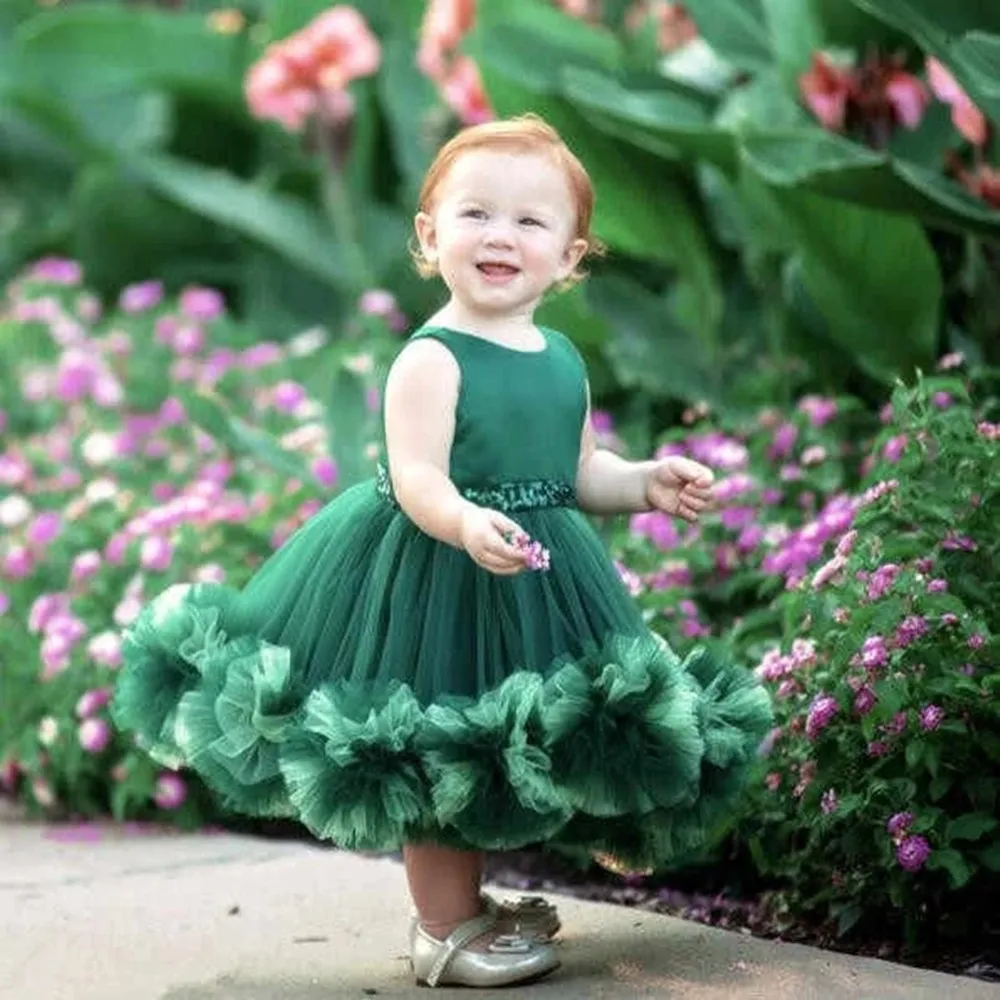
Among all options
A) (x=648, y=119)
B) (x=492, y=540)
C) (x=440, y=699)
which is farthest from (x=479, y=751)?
(x=648, y=119)

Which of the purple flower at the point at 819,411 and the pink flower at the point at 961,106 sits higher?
the pink flower at the point at 961,106

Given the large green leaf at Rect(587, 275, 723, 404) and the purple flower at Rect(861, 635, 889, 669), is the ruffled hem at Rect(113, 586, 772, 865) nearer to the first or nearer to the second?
the purple flower at Rect(861, 635, 889, 669)

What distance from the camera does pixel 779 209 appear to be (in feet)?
16.3

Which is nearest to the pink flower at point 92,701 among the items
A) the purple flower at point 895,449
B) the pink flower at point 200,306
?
the purple flower at point 895,449

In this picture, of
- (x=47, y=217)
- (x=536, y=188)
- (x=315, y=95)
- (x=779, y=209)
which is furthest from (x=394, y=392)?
(x=47, y=217)

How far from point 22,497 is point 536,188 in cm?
279

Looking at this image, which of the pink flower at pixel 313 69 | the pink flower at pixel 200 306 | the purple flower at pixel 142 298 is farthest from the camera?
the purple flower at pixel 142 298

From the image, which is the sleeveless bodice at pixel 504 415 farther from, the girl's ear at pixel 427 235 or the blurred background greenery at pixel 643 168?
the blurred background greenery at pixel 643 168

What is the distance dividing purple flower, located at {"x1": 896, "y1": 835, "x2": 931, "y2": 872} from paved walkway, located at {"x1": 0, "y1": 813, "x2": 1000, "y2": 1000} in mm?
131

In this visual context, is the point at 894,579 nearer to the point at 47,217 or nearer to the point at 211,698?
the point at 211,698

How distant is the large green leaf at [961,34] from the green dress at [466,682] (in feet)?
4.23

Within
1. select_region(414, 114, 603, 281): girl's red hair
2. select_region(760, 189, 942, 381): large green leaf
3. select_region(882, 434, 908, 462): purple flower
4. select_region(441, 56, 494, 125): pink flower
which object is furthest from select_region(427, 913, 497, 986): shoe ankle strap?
select_region(441, 56, 494, 125): pink flower

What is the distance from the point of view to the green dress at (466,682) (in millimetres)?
2990

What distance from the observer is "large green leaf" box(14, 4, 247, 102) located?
7.41 meters
